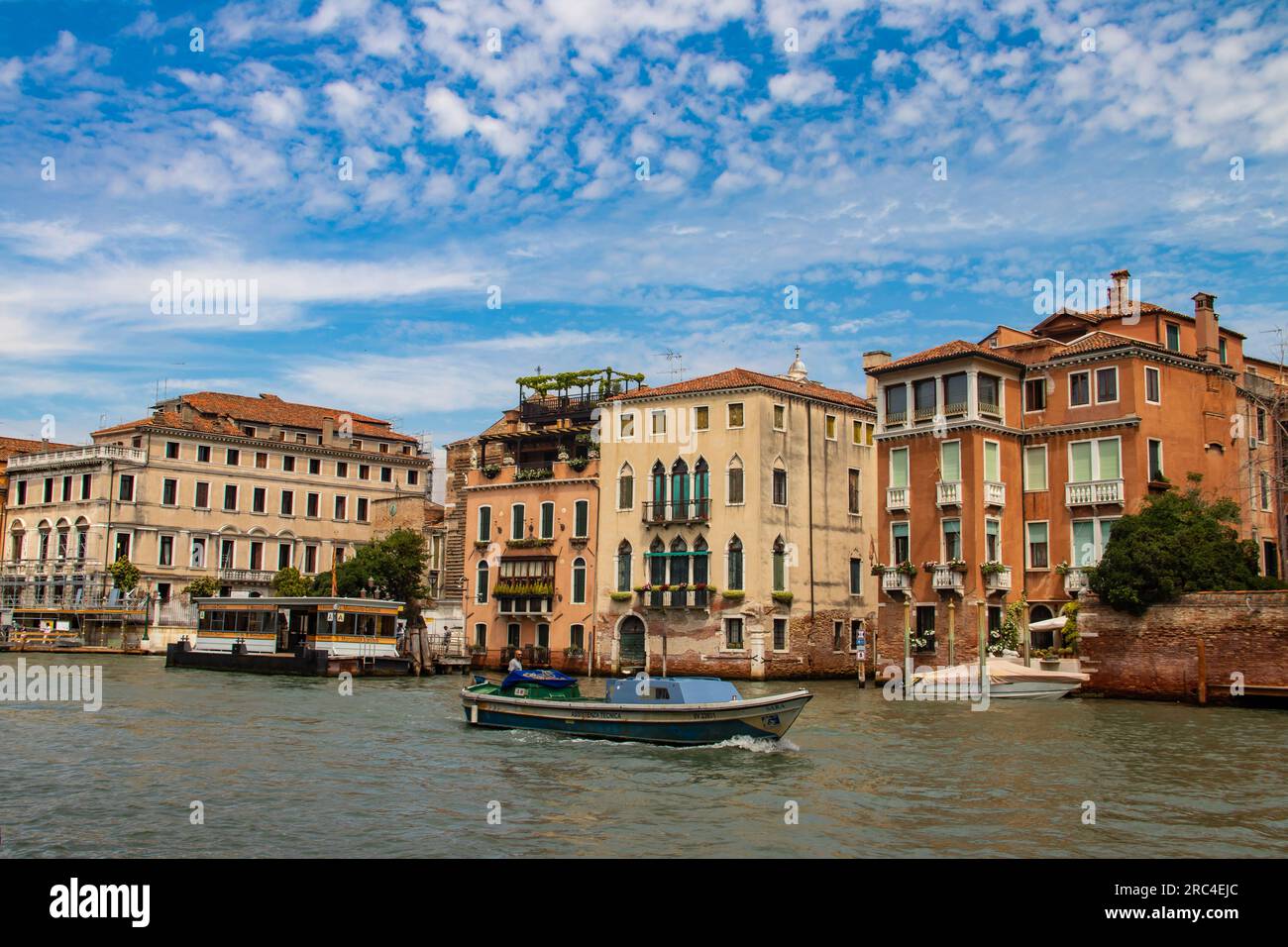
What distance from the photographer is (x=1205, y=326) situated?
35688 millimetres

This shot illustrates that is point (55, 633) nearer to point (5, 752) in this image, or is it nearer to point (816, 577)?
point (816, 577)

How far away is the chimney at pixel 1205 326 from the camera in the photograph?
117 feet

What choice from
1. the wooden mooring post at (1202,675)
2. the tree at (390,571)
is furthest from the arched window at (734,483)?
the tree at (390,571)

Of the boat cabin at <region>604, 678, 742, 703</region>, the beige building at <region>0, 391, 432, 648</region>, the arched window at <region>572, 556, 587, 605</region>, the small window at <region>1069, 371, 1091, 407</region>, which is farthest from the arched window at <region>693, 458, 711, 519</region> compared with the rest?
the beige building at <region>0, 391, 432, 648</region>

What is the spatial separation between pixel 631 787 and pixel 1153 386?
23273mm

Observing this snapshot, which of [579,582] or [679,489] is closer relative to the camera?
[679,489]

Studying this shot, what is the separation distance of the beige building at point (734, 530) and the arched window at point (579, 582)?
30.3 inches

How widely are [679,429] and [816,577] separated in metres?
6.84

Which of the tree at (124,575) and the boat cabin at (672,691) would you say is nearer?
the boat cabin at (672,691)

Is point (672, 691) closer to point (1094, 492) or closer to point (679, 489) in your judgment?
point (1094, 492)

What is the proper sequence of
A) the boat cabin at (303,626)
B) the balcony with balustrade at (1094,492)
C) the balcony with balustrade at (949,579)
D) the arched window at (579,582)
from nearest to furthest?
the balcony with balustrade at (1094,492) < the balcony with balustrade at (949,579) < the boat cabin at (303,626) < the arched window at (579,582)

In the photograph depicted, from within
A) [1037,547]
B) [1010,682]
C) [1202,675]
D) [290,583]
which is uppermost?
[1037,547]

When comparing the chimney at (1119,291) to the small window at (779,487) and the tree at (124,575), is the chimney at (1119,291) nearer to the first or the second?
the small window at (779,487)

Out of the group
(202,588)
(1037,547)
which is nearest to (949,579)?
(1037,547)
